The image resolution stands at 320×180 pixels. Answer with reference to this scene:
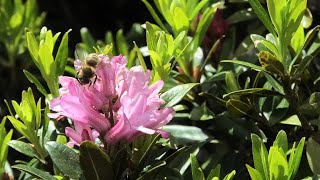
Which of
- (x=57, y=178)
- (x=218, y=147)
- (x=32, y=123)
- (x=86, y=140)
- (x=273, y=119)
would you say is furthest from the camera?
(x=218, y=147)

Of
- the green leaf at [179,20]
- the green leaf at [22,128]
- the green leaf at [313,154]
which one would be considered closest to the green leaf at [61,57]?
the green leaf at [22,128]

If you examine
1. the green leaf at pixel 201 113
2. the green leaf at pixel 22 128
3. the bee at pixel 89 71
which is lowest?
the green leaf at pixel 201 113

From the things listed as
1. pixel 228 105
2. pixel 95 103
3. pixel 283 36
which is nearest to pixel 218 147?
pixel 228 105

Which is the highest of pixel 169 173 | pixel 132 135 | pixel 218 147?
pixel 132 135

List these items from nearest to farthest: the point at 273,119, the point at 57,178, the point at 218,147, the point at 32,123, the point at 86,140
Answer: the point at 86,140
the point at 57,178
the point at 32,123
the point at 273,119
the point at 218,147

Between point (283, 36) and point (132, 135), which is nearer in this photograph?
point (132, 135)

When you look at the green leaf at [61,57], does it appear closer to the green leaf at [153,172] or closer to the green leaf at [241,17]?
the green leaf at [153,172]

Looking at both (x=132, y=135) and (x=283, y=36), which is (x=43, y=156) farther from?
(x=283, y=36)

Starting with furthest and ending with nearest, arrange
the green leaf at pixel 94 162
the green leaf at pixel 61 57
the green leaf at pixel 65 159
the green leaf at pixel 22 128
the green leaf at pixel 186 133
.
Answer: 1. the green leaf at pixel 186 133
2. the green leaf at pixel 61 57
3. the green leaf at pixel 22 128
4. the green leaf at pixel 65 159
5. the green leaf at pixel 94 162

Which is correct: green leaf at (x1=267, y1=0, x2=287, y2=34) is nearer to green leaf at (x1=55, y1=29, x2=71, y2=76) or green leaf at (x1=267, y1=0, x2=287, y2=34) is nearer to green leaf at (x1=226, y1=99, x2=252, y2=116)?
green leaf at (x1=226, y1=99, x2=252, y2=116)
